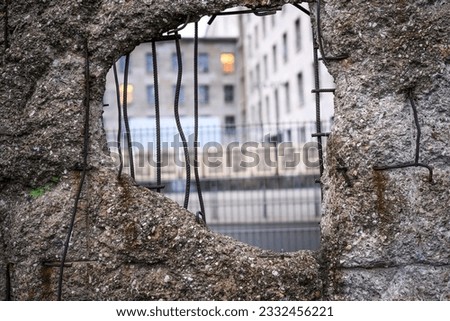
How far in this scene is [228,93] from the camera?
41.1 meters

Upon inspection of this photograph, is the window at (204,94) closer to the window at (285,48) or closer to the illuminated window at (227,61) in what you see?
the illuminated window at (227,61)

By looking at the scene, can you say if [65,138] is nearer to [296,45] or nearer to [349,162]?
[349,162]

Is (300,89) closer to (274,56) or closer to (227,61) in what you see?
(274,56)

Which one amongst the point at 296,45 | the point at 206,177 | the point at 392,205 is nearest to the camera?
the point at 392,205

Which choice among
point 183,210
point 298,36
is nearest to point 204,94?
point 298,36

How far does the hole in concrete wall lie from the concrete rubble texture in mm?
328

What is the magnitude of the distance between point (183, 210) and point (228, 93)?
38638 millimetres

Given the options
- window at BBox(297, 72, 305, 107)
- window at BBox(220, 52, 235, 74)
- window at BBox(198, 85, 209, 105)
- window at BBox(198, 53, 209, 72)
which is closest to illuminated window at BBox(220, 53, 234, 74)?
window at BBox(220, 52, 235, 74)

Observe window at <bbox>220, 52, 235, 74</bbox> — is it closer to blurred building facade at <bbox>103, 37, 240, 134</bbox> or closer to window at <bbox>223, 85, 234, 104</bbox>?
blurred building facade at <bbox>103, 37, 240, 134</bbox>

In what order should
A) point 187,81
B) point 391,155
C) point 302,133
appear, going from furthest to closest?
1. point 187,81
2. point 302,133
3. point 391,155

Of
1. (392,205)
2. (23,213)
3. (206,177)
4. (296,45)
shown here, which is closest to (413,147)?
(392,205)

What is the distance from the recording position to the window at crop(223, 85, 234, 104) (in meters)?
41.1

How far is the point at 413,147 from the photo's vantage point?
264cm
